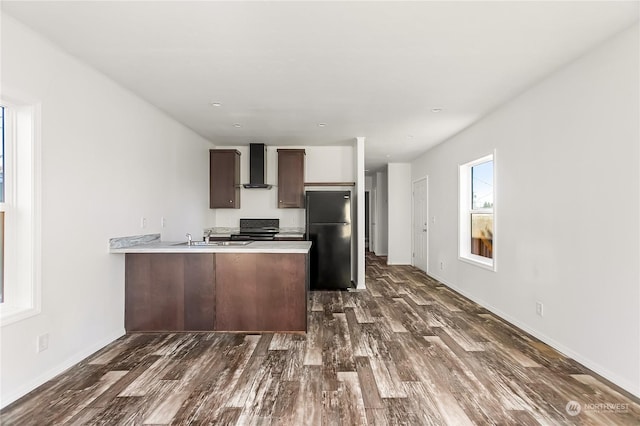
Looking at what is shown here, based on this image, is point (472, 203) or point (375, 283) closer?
point (472, 203)

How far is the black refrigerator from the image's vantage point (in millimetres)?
5465

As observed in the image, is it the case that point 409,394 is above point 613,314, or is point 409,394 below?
below

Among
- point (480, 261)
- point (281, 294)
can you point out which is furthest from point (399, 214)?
point (281, 294)

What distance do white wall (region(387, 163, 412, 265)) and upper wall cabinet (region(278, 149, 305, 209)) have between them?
288cm

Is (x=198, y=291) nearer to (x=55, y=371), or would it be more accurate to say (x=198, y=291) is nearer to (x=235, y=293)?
(x=235, y=293)

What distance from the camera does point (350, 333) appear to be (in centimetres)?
345

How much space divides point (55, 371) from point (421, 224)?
20.8ft

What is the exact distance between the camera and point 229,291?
3.48m

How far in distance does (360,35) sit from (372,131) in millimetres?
2724

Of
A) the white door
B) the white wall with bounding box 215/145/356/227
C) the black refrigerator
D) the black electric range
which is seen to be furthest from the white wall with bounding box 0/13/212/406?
the white door

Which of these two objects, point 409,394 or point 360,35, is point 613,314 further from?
point 360,35

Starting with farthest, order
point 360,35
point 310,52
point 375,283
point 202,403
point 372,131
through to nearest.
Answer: point 375,283, point 372,131, point 310,52, point 360,35, point 202,403

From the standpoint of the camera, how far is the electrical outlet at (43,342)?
2.36 metres

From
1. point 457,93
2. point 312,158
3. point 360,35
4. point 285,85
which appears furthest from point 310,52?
point 312,158
